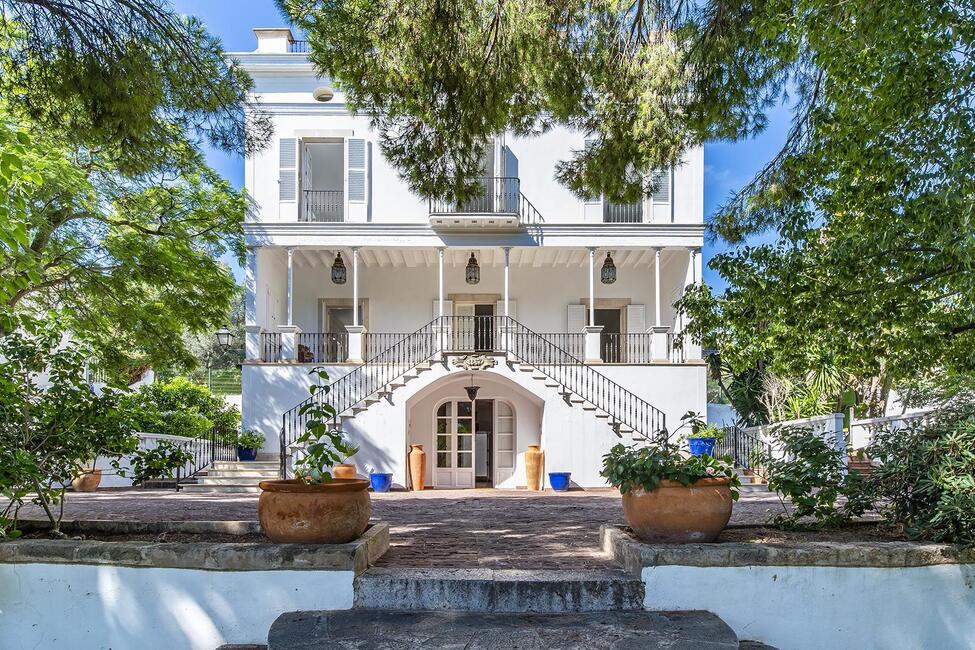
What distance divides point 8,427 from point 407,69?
4088 mm

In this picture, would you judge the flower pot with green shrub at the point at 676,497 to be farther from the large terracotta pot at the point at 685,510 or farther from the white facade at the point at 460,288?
the white facade at the point at 460,288

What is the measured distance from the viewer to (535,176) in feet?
54.7

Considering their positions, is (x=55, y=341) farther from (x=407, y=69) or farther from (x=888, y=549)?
(x=888, y=549)

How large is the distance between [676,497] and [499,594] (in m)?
1.18

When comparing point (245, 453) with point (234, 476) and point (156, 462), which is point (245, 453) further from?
point (156, 462)

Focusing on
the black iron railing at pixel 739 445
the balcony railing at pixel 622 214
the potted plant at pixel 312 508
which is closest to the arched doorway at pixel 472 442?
the black iron railing at pixel 739 445

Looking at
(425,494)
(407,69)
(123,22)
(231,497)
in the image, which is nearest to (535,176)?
(425,494)

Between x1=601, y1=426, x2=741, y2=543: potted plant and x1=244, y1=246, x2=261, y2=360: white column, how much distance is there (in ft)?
41.1

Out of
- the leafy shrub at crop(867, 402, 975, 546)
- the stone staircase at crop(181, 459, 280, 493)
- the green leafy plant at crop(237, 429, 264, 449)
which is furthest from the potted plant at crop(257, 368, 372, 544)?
the green leafy plant at crop(237, 429, 264, 449)

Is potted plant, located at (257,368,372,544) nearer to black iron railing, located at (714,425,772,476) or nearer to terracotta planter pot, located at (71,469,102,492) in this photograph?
terracotta planter pot, located at (71,469,102,492)

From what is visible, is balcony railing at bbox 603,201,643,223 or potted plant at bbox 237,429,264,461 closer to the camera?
potted plant at bbox 237,429,264,461

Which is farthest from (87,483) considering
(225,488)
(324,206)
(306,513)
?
(306,513)

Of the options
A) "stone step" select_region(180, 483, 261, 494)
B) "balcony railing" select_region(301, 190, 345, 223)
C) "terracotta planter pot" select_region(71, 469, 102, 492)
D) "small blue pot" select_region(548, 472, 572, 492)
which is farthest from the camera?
"balcony railing" select_region(301, 190, 345, 223)

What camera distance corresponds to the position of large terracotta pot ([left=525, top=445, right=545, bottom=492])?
1428 centimetres
